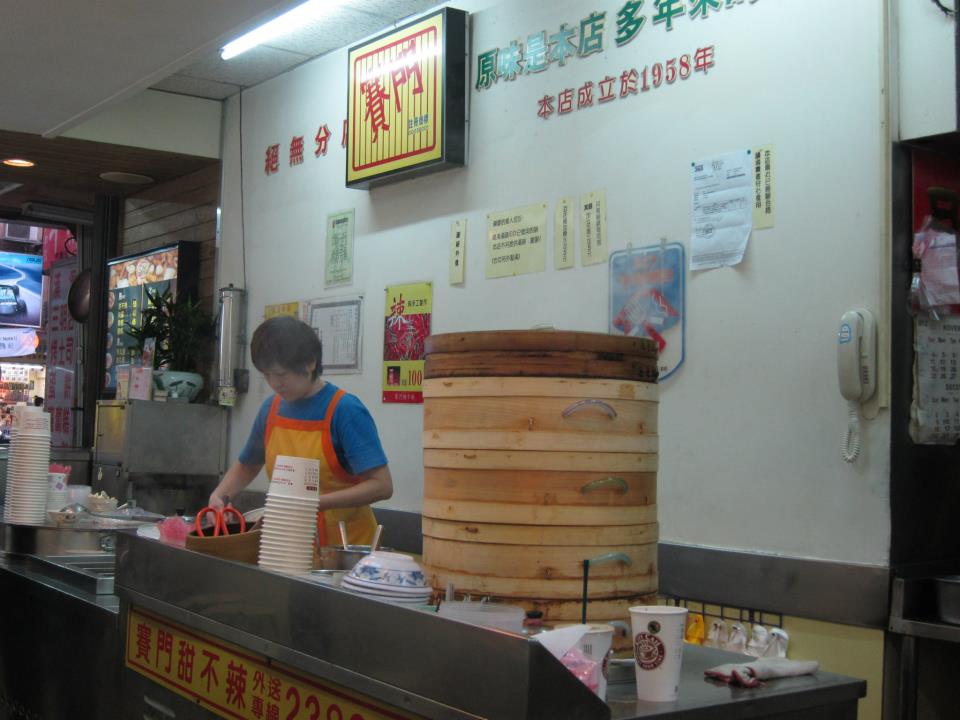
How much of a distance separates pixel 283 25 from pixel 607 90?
2.06 m

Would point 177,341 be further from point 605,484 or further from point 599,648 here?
point 599,648

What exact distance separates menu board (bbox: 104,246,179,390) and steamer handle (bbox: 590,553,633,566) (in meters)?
5.47

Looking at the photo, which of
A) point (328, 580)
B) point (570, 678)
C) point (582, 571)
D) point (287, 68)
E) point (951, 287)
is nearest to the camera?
point (570, 678)

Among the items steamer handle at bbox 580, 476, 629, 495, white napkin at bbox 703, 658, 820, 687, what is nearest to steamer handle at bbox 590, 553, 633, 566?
steamer handle at bbox 580, 476, 629, 495

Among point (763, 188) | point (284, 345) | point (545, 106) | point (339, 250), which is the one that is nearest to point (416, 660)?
point (284, 345)

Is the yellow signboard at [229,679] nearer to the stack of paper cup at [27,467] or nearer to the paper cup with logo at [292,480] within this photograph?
the paper cup with logo at [292,480]

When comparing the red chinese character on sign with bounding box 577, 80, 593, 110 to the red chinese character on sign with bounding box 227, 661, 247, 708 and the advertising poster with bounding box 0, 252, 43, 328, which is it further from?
the advertising poster with bounding box 0, 252, 43, 328

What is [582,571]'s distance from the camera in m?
1.78

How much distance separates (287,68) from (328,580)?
467 centimetres

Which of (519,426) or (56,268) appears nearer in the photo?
(519,426)

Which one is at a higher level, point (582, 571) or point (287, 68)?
point (287, 68)

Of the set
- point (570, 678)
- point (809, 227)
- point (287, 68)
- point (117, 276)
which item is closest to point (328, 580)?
point (570, 678)

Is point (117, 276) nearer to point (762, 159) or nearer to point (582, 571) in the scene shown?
point (762, 159)

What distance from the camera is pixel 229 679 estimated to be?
2.13 m
